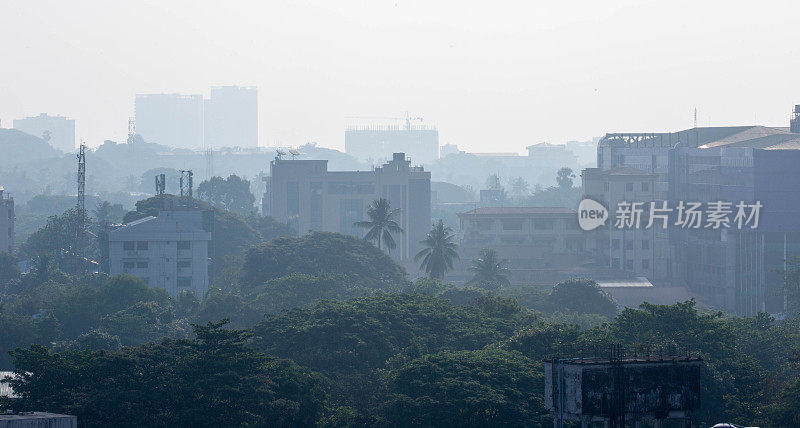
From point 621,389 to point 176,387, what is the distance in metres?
17.8

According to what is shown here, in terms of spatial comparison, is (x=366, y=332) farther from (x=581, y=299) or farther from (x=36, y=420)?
(x=581, y=299)

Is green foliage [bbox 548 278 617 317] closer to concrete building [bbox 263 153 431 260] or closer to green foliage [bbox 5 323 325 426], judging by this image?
green foliage [bbox 5 323 325 426]

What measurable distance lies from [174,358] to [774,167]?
6870 cm

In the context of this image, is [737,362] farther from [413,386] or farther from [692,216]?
[692,216]

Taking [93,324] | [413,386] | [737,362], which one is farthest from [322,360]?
[93,324]

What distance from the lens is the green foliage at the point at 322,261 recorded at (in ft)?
297

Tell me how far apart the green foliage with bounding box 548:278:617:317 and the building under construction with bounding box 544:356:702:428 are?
51661mm

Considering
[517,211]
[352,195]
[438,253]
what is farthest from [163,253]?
[352,195]

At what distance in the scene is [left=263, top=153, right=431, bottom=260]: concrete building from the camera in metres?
149

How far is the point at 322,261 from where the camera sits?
92.1m

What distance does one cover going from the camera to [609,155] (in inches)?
5153

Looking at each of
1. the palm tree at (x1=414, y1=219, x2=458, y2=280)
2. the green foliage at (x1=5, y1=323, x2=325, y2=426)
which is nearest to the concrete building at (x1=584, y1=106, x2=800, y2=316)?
the palm tree at (x1=414, y1=219, x2=458, y2=280)

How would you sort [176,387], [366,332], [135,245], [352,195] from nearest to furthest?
1. [176,387]
2. [366,332]
3. [135,245]
4. [352,195]

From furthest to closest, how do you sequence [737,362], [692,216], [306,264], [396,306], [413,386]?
[692,216] < [306,264] < [396,306] < [737,362] < [413,386]
